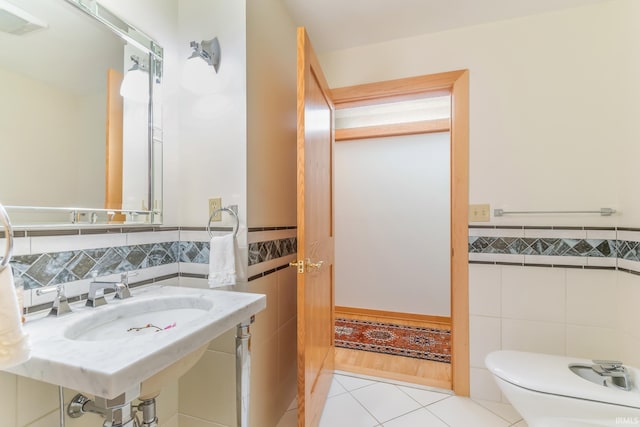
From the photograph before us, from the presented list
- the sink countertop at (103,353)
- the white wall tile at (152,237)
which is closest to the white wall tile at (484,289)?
the sink countertop at (103,353)

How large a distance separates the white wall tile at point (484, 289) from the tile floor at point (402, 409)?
1.78 feet

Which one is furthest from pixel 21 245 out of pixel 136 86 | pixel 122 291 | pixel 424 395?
pixel 424 395

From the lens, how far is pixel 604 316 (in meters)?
1.52

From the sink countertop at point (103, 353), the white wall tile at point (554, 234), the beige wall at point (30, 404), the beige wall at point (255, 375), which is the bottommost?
the beige wall at point (255, 375)

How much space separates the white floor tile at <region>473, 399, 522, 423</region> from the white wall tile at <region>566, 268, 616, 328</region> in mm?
609

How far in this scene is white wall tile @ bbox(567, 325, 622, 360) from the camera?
1500mm

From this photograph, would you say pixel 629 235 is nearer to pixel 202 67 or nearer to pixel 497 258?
pixel 497 258

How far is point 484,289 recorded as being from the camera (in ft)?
5.50

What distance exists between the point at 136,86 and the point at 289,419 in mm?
1841

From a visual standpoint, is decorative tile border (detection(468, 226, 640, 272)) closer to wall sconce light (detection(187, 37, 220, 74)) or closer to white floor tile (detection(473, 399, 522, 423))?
white floor tile (detection(473, 399, 522, 423))

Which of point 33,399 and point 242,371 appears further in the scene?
point 242,371

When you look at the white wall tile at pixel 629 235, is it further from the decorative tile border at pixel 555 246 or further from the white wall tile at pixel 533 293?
the white wall tile at pixel 533 293

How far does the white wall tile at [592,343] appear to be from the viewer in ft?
4.92

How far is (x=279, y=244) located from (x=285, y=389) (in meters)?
0.87
